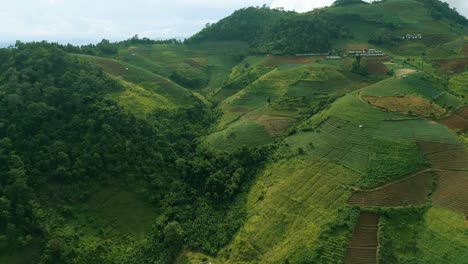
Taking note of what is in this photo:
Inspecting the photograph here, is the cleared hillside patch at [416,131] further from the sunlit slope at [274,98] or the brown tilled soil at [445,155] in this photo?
the sunlit slope at [274,98]

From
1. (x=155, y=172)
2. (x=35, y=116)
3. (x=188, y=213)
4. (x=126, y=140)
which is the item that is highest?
(x=35, y=116)

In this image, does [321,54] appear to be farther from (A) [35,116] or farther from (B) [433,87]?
(A) [35,116]

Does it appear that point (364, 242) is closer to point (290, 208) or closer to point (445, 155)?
point (290, 208)

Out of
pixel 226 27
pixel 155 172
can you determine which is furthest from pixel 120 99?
pixel 226 27

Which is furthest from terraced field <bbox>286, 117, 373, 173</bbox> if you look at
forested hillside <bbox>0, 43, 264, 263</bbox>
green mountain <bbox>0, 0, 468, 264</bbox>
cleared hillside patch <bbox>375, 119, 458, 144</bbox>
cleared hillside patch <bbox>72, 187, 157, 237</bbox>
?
cleared hillside patch <bbox>72, 187, 157, 237</bbox>

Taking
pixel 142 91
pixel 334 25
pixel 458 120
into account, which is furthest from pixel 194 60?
pixel 458 120

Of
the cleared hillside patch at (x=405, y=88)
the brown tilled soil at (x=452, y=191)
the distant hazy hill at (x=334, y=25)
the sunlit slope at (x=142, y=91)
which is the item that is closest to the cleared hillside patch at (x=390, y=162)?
the brown tilled soil at (x=452, y=191)

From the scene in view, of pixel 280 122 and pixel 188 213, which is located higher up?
pixel 280 122
